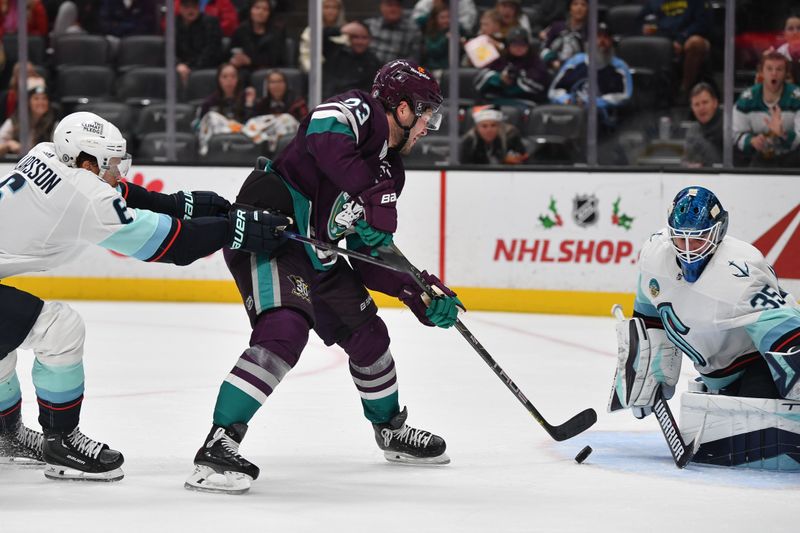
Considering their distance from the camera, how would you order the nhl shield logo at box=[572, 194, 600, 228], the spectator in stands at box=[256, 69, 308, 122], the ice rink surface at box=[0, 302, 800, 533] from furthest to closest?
1. the spectator in stands at box=[256, 69, 308, 122]
2. the nhl shield logo at box=[572, 194, 600, 228]
3. the ice rink surface at box=[0, 302, 800, 533]

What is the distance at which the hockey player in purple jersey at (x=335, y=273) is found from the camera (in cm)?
316

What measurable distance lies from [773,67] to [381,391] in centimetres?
413

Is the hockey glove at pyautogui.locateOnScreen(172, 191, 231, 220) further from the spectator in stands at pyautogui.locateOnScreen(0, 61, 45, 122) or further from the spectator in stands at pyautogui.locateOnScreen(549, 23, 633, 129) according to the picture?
the spectator in stands at pyautogui.locateOnScreen(0, 61, 45, 122)

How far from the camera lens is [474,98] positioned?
7.51 metres

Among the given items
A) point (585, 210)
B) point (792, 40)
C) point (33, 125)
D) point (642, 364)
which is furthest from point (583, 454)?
point (33, 125)

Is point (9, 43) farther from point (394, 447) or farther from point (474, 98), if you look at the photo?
point (394, 447)

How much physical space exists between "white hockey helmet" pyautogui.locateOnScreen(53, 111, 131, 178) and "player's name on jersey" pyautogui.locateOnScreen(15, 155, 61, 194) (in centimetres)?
6

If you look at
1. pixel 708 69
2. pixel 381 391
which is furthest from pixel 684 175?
pixel 381 391

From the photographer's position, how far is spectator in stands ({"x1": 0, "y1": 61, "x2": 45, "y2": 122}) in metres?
7.95

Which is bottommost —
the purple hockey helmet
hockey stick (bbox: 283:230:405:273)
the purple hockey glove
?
hockey stick (bbox: 283:230:405:273)

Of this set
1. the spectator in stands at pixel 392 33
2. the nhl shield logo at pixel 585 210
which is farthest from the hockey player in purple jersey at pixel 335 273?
the spectator in stands at pixel 392 33

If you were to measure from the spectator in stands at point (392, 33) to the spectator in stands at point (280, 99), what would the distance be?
0.58 m

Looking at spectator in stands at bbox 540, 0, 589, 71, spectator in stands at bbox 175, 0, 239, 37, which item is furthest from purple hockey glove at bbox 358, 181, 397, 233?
spectator in stands at bbox 175, 0, 239, 37

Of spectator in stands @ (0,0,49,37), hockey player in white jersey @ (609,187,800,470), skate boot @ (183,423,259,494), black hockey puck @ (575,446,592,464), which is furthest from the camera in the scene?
spectator in stands @ (0,0,49,37)
